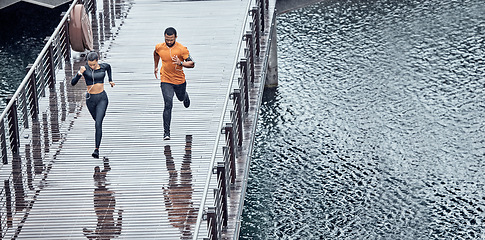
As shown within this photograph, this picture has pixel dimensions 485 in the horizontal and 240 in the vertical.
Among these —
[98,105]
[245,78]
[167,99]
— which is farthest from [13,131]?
[245,78]

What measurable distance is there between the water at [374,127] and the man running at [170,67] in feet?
16.3

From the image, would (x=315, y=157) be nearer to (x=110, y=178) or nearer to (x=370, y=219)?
(x=370, y=219)

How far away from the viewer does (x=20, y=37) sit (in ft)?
103

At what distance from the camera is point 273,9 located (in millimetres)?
23891

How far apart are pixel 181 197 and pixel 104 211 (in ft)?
3.86

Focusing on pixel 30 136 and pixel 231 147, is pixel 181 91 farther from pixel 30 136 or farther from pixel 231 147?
pixel 30 136

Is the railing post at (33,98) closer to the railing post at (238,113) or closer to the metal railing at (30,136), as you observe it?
the metal railing at (30,136)

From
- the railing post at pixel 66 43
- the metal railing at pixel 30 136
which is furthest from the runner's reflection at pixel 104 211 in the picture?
the railing post at pixel 66 43

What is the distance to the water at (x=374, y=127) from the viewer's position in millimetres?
20656

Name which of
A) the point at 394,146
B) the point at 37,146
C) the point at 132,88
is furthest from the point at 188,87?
the point at 394,146

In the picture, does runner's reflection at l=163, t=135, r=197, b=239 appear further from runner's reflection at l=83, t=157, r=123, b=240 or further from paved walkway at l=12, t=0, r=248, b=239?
runner's reflection at l=83, t=157, r=123, b=240

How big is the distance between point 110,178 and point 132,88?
3944 mm

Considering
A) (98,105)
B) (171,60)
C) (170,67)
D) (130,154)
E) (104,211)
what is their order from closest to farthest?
(104,211) < (98,105) < (171,60) < (170,67) < (130,154)

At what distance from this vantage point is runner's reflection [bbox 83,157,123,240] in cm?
1397
